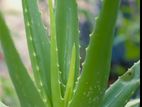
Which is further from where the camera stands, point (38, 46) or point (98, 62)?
point (38, 46)

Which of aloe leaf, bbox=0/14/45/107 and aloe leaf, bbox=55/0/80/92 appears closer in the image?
aloe leaf, bbox=0/14/45/107

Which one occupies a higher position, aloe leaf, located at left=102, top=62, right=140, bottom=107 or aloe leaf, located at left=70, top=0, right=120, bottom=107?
aloe leaf, located at left=70, top=0, right=120, bottom=107

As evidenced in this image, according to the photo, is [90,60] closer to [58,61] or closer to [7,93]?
[58,61]

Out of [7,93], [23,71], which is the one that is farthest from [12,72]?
[7,93]

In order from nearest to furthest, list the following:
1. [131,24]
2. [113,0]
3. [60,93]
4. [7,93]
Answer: [113,0], [60,93], [7,93], [131,24]
